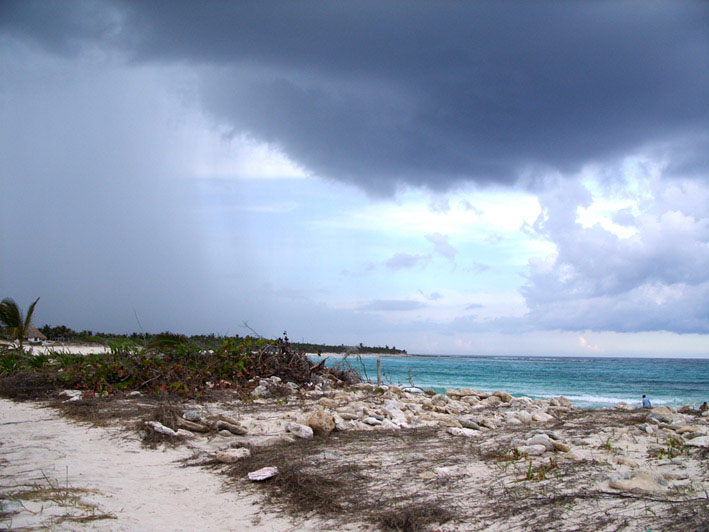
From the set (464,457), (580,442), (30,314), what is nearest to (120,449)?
(464,457)

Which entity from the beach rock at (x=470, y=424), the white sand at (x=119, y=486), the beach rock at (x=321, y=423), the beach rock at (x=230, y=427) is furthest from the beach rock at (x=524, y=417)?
the white sand at (x=119, y=486)

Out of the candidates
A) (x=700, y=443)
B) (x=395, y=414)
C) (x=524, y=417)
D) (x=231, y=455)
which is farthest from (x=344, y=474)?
(x=524, y=417)

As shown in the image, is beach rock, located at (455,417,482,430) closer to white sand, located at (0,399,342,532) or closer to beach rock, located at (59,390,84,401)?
white sand, located at (0,399,342,532)

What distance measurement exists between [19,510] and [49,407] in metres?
6.38

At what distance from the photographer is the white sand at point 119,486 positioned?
137 inches

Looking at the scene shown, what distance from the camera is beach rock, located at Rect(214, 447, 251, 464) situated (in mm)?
5137

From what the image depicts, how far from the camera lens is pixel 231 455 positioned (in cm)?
523

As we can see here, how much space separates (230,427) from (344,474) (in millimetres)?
2647

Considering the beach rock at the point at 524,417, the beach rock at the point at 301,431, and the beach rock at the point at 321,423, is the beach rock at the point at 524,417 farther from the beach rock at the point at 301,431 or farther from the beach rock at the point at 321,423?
the beach rock at the point at 301,431

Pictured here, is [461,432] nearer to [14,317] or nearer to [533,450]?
[533,450]

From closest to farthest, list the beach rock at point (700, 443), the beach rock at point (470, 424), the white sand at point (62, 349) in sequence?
the beach rock at point (700, 443)
the beach rock at point (470, 424)
the white sand at point (62, 349)

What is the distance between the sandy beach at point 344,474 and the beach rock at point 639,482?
0.05 feet

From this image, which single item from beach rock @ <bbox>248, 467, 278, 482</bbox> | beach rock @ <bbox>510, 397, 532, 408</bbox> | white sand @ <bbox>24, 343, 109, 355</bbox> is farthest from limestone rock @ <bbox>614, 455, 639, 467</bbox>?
white sand @ <bbox>24, 343, 109, 355</bbox>

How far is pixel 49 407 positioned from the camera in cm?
880
